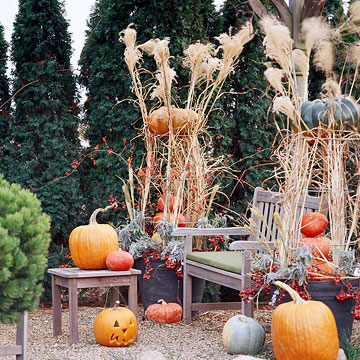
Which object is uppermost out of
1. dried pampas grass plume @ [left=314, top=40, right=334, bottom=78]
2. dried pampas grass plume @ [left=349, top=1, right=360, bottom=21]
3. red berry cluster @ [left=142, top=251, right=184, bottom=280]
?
dried pampas grass plume @ [left=349, top=1, right=360, bottom=21]

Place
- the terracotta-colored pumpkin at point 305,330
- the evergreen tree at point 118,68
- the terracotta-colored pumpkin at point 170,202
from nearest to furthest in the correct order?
the terracotta-colored pumpkin at point 305,330
the terracotta-colored pumpkin at point 170,202
the evergreen tree at point 118,68

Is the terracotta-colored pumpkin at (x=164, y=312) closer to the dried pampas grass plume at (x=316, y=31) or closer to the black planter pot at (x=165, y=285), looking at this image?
the black planter pot at (x=165, y=285)

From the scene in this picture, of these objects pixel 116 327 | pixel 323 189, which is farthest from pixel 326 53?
pixel 116 327

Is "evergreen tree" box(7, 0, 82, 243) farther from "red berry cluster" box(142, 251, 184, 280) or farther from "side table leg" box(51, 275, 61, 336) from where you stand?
"side table leg" box(51, 275, 61, 336)

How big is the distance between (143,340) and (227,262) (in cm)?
73

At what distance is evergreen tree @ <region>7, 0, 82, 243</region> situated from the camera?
5.37 metres

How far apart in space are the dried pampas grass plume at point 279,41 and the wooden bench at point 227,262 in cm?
81

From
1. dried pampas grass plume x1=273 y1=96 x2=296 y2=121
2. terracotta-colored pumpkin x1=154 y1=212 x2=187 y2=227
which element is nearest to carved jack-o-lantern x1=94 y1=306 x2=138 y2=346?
terracotta-colored pumpkin x1=154 y1=212 x2=187 y2=227

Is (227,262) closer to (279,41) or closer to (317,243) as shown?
(317,243)

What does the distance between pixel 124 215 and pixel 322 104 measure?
2.28m

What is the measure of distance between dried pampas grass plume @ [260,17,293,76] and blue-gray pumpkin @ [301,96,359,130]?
0.25m

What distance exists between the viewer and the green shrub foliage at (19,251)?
2.49 meters

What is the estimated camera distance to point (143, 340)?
408cm

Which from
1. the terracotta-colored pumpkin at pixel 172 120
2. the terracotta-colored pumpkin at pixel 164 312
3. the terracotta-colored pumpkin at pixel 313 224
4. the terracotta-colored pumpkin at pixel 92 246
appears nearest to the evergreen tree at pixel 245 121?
the terracotta-colored pumpkin at pixel 172 120
